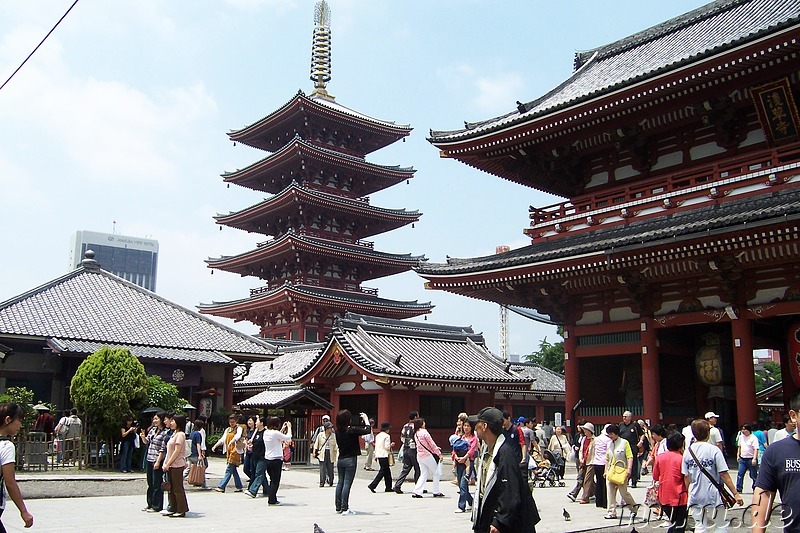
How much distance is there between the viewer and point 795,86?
17266 millimetres

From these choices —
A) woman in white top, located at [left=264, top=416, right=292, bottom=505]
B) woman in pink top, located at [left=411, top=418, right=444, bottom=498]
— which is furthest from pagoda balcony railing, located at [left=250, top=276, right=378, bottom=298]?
woman in white top, located at [left=264, top=416, right=292, bottom=505]

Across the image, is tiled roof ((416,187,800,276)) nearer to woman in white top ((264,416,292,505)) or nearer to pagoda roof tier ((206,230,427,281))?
woman in white top ((264,416,292,505))

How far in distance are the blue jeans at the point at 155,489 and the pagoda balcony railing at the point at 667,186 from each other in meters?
13.2

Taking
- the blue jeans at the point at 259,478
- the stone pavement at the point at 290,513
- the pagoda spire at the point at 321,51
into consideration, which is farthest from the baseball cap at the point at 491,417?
the pagoda spire at the point at 321,51

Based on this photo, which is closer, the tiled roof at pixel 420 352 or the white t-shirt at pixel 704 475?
the white t-shirt at pixel 704 475

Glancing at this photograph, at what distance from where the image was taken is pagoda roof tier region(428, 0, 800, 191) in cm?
1639

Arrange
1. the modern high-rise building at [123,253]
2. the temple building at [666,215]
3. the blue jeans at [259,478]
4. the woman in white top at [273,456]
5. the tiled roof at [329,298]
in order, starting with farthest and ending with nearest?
1. the modern high-rise building at [123,253]
2. the tiled roof at [329,298]
3. the temple building at [666,215]
4. the blue jeans at [259,478]
5. the woman in white top at [273,456]

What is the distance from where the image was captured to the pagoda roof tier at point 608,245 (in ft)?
51.1

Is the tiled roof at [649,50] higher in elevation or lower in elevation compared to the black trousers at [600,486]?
higher

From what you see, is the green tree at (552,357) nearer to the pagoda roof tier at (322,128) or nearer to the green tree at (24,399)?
the pagoda roof tier at (322,128)

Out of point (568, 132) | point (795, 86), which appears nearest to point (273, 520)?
point (568, 132)

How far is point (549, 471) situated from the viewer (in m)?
16.9

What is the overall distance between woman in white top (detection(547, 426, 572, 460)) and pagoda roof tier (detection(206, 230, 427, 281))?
78.6 feet

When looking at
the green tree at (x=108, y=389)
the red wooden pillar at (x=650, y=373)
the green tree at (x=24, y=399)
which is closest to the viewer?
the red wooden pillar at (x=650, y=373)
